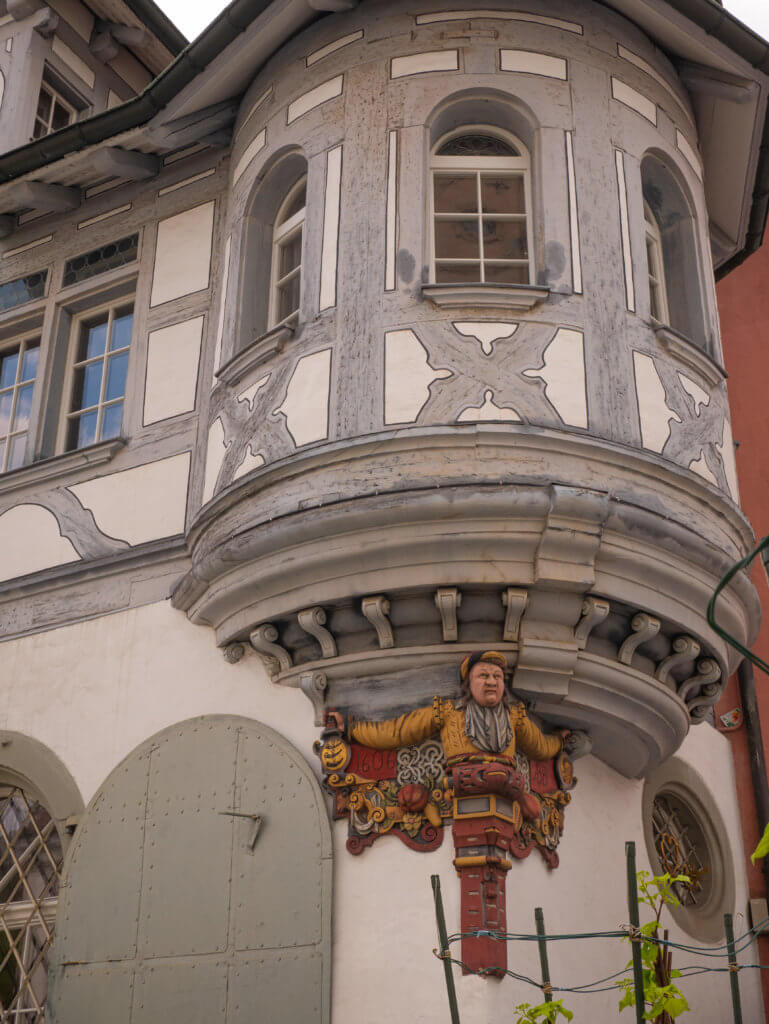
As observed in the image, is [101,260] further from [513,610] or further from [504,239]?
[513,610]

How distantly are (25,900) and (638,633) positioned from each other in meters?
4.50

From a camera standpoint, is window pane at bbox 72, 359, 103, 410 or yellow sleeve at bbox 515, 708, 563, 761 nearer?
yellow sleeve at bbox 515, 708, 563, 761

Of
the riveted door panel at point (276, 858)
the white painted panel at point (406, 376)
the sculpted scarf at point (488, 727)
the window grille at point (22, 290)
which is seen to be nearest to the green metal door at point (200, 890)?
the riveted door panel at point (276, 858)

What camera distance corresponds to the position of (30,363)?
1108cm

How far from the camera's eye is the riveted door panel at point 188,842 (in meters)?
7.61

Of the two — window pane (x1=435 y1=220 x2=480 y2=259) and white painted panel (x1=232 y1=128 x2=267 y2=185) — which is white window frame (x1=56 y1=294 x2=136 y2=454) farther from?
window pane (x1=435 y1=220 x2=480 y2=259)

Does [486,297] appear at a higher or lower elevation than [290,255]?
lower

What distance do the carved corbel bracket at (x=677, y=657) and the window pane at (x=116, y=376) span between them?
4677 millimetres

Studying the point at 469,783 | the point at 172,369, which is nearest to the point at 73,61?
the point at 172,369

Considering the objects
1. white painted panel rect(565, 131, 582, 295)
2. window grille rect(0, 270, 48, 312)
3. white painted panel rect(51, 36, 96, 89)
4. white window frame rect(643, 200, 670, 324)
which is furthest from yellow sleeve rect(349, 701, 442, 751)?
white painted panel rect(51, 36, 96, 89)

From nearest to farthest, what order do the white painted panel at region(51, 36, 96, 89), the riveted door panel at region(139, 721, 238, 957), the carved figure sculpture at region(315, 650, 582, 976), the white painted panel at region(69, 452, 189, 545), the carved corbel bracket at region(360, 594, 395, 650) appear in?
the carved figure sculpture at region(315, 650, 582, 976) < the carved corbel bracket at region(360, 594, 395, 650) < the riveted door panel at region(139, 721, 238, 957) < the white painted panel at region(69, 452, 189, 545) < the white painted panel at region(51, 36, 96, 89)

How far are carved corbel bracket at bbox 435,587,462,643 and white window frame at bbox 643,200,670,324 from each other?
2902 millimetres

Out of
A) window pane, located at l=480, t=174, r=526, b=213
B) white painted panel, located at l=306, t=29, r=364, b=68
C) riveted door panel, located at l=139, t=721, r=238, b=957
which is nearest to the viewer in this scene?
riveted door panel, located at l=139, t=721, r=238, b=957

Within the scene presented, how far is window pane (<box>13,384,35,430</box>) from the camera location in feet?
35.2
